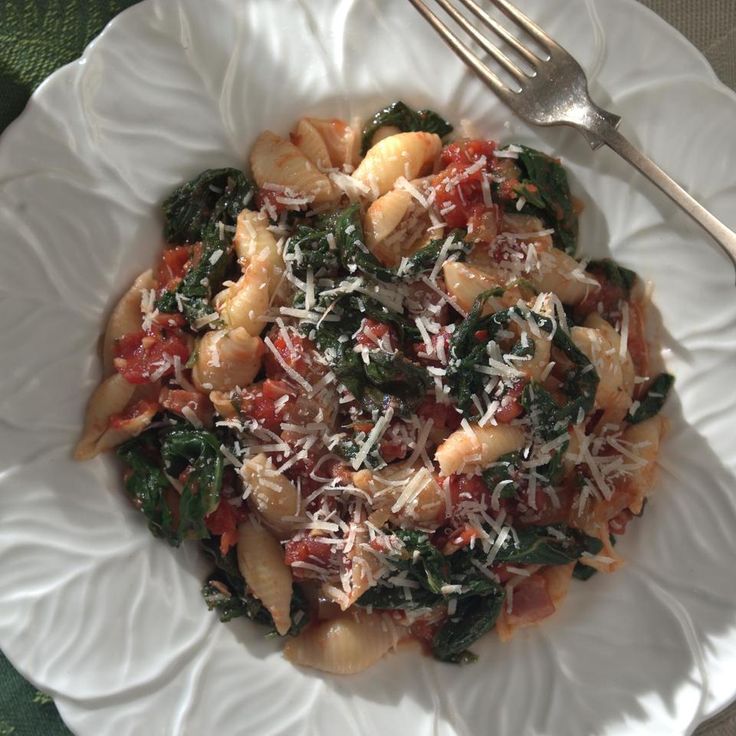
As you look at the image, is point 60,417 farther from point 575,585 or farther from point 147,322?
point 575,585

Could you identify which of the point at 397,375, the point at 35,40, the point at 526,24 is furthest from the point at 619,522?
the point at 35,40

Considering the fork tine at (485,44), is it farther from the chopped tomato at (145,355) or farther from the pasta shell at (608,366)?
the chopped tomato at (145,355)

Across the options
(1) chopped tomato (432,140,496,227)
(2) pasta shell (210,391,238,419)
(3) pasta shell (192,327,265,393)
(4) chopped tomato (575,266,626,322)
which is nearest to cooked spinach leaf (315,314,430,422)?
(3) pasta shell (192,327,265,393)

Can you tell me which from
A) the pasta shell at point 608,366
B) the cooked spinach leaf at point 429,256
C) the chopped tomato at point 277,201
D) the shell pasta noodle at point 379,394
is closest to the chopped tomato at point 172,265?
the shell pasta noodle at point 379,394

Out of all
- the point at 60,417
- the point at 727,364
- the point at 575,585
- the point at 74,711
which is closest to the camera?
the point at 74,711

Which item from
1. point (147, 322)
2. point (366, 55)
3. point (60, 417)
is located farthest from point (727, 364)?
point (60, 417)

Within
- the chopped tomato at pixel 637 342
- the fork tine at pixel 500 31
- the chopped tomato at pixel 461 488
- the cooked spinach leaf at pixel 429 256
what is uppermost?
the fork tine at pixel 500 31

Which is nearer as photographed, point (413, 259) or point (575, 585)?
point (413, 259)
